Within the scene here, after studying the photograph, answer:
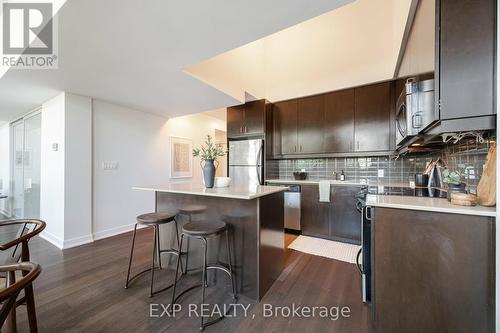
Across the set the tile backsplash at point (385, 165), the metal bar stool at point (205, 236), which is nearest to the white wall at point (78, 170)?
the metal bar stool at point (205, 236)

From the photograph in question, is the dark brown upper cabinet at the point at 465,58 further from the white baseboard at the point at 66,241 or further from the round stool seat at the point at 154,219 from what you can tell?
the white baseboard at the point at 66,241

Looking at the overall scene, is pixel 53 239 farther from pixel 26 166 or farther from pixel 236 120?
pixel 236 120

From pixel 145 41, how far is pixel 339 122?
2931 millimetres

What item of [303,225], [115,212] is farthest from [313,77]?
[115,212]

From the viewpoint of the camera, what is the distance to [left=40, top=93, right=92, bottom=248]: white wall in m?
2.77

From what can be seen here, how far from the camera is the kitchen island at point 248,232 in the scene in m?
1.71

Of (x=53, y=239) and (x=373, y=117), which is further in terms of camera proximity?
(x=373, y=117)

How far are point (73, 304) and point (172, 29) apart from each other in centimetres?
242

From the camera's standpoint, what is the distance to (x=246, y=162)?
12.7 feet

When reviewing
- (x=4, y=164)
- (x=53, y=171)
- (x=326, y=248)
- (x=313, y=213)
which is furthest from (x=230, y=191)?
(x=4, y=164)

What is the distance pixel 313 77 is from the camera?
A: 3.67 meters

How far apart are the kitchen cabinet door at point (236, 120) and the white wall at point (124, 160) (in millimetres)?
1322

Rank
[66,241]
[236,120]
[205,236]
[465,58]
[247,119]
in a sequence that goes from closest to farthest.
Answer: [465,58] → [205,236] → [66,241] → [247,119] → [236,120]

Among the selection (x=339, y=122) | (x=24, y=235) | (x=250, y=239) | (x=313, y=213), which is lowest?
(x=313, y=213)
